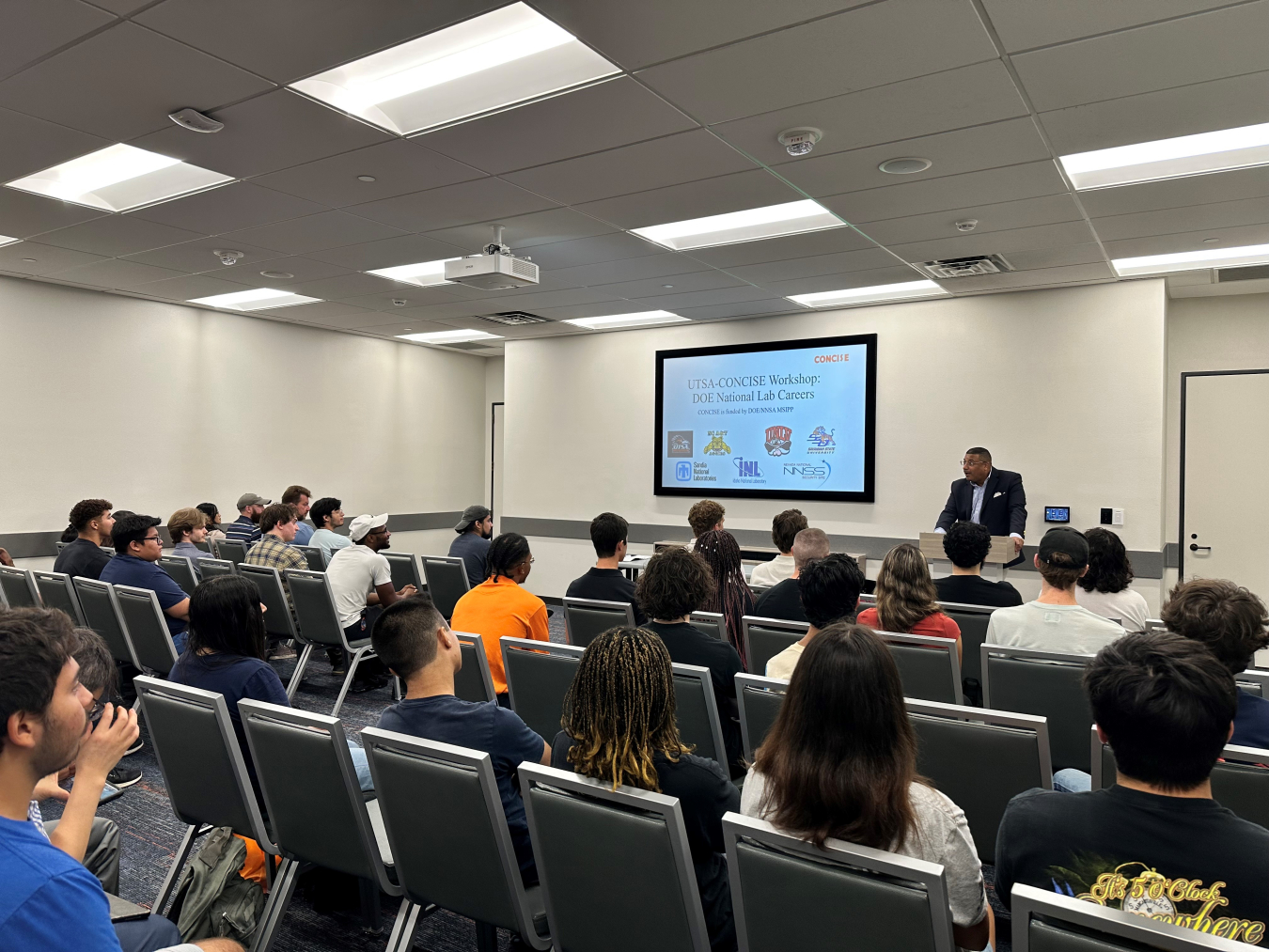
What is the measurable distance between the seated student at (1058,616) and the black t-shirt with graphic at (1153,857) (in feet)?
5.75

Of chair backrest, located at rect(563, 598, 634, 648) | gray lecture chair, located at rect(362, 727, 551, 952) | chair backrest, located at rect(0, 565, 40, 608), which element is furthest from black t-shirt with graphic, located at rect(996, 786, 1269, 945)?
chair backrest, located at rect(0, 565, 40, 608)

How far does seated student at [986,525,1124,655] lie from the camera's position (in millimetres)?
3033

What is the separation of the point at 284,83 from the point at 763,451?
5.76 meters

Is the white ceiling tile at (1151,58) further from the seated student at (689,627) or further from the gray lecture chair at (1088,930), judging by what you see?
the gray lecture chair at (1088,930)

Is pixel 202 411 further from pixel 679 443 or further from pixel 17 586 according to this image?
pixel 679 443

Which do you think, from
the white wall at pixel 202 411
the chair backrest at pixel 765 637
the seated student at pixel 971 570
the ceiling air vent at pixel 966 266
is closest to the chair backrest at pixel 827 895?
the chair backrest at pixel 765 637

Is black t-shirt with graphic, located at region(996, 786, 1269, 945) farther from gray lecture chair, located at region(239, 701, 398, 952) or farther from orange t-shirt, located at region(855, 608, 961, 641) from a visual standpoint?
orange t-shirt, located at region(855, 608, 961, 641)

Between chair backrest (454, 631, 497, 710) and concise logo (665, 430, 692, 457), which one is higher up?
concise logo (665, 430, 692, 457)

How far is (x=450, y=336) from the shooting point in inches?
393

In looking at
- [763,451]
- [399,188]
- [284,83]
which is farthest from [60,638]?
[763,451]

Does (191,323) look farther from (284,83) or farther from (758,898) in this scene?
(758,898)

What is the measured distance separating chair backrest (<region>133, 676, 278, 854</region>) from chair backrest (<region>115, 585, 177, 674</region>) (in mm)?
1940

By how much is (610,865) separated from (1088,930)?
832 millimetres

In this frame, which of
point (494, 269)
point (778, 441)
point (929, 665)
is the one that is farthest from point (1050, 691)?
point (778, 441)
